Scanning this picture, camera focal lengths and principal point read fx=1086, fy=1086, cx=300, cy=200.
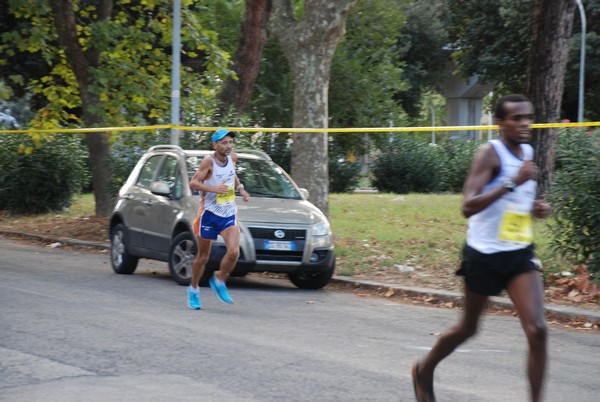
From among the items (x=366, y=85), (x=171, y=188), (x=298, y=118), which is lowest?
(x=171, y=188)

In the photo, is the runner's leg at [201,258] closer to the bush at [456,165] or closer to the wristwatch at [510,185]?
the wristwatch at [510,185]

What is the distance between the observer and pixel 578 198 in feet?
37.6

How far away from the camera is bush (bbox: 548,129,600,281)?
11.4 meters

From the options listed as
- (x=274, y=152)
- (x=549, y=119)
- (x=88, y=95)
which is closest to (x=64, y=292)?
(x=549, y=119)

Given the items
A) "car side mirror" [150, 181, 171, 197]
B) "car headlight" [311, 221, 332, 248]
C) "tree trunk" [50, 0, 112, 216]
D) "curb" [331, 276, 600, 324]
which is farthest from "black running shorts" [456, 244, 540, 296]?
"tree trunk" [50, 0, 112, 216]

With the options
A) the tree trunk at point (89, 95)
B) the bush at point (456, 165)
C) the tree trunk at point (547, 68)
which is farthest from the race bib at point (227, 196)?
the bush at point (456, 165)

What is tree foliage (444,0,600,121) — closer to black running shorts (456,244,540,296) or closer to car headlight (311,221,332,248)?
car headlight (311,221,332,248)

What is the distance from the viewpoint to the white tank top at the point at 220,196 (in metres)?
11.1

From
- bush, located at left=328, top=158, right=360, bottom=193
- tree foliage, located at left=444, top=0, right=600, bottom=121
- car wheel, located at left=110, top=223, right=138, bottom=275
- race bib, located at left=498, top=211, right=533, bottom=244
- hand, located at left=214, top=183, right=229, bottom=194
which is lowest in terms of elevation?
car wheel, located at left=110, top=223, right=138, bottom=275

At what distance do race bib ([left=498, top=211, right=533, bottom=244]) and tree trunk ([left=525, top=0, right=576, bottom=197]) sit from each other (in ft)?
38.2

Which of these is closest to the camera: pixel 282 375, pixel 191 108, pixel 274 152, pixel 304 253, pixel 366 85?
pixel 282 375

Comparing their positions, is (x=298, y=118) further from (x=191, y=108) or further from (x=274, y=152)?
(x=274, y=152)

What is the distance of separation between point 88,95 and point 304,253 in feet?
34.7

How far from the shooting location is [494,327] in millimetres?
10203
